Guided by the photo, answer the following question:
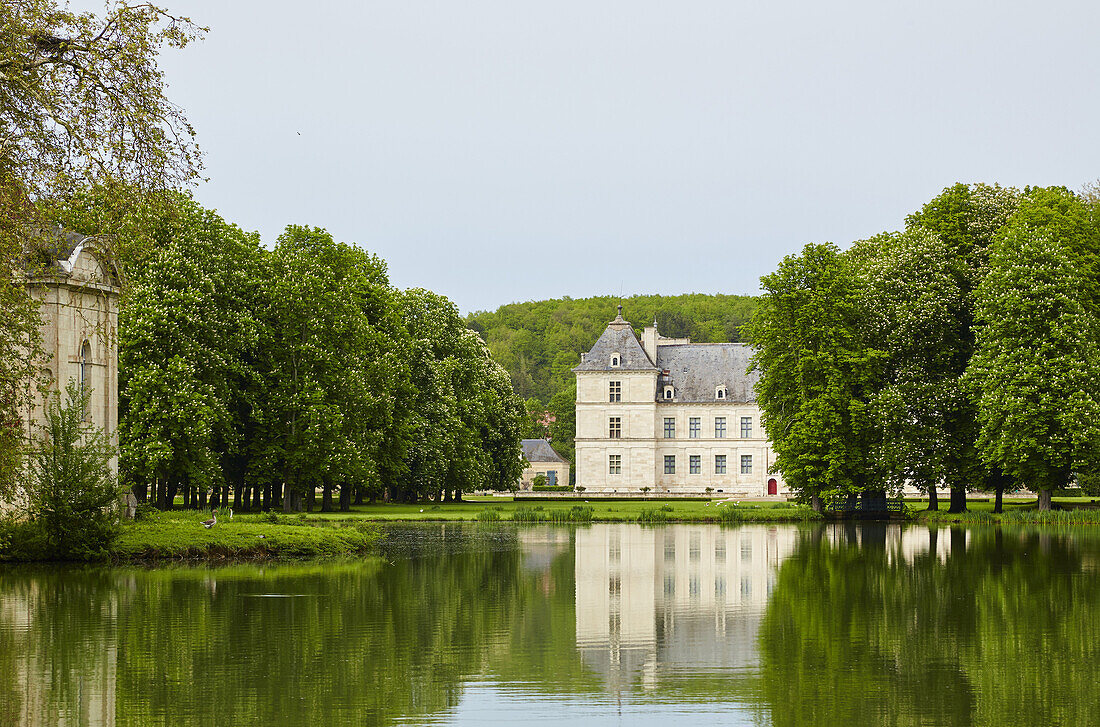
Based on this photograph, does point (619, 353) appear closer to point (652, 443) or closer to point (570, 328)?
point (652, 443)

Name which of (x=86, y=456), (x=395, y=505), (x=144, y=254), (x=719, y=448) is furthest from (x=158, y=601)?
(x=719, y=448)

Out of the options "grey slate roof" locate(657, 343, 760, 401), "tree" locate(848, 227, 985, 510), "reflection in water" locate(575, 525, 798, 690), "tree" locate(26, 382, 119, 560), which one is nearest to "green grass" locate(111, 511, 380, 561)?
"tree" locate(26, 382, 119, 560)

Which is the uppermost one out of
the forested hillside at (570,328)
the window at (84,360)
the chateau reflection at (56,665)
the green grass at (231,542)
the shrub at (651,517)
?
the forested hillside at (570,328)

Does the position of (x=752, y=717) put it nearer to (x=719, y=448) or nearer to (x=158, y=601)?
(x=158, y=601)

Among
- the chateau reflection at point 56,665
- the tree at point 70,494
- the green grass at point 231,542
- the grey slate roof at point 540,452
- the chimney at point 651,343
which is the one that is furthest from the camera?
the grey slate roof at point 540,452

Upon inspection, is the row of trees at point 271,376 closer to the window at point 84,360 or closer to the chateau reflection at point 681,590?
the window at point 84,360

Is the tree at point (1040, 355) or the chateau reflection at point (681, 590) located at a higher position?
the tree at point (1040, 355)

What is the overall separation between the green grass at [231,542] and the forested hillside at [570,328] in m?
87.2

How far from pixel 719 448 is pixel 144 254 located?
69958mm

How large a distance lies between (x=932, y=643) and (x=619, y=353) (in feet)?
224

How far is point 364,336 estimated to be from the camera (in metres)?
49.6

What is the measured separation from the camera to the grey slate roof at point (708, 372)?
84.2 metres

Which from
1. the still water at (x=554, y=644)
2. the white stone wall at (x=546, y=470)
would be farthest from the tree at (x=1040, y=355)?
the white stone wall at (x=546, y=470)

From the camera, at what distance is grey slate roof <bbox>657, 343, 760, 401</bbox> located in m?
84.2
